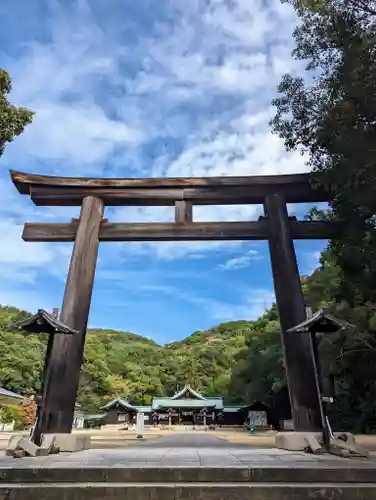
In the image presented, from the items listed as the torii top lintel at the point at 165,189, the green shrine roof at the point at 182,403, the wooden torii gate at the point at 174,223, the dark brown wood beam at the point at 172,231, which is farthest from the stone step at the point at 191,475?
the green shrine roof at the point at 182,403

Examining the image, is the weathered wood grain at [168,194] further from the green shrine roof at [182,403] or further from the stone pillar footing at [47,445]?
the green shrine roof at [182,403]

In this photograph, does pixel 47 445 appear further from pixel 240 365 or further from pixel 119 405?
pixel 119 405

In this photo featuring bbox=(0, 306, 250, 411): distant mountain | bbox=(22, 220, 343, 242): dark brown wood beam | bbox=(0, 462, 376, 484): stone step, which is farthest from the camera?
bbox=(0, 306, 250, 411): distant mountain

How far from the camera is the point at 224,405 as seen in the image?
4050cm

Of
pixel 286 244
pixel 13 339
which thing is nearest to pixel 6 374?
pixel 13 339

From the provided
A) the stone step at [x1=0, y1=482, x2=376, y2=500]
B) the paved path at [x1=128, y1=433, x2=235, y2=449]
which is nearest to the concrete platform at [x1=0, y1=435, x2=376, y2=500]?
the stone step at [x1=0, y1=482, x2=376, y2=500]

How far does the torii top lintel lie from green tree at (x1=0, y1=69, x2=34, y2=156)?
1224 millimetres

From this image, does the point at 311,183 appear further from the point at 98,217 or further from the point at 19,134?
the point at 19,134

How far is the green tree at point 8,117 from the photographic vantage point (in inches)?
368

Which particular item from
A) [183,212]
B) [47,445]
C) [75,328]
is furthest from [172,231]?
[47,445]

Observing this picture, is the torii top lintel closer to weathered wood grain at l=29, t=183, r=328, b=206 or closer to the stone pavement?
weathered wood grain at l=29, t=183, r=328, b=206

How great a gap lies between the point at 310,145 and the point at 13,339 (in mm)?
46742

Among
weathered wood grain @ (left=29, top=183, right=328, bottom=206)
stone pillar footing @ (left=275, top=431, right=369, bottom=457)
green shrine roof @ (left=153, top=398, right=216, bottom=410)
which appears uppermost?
weathered wood grain @ (left=29, top=183, right=328, bottom=206)

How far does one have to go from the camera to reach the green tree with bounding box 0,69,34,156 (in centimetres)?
935
